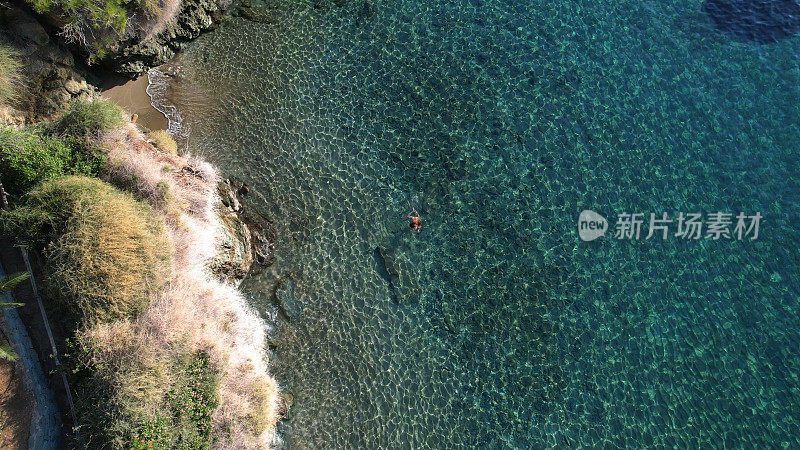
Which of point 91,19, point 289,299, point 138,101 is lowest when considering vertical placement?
point 289,299

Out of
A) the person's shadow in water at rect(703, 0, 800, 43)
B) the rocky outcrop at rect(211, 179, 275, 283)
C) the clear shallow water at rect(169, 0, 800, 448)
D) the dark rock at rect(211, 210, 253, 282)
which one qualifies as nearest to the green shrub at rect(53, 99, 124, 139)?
the clear shallow water at rect(169, 0, 800, 448)

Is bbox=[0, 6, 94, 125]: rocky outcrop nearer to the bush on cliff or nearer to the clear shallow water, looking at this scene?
the bush on cliff

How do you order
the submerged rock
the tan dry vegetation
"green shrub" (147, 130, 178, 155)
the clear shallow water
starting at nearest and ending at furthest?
the tan dry vegetation < the clear shallow water < the submerged rock < "green shrub" (147, 130, 178, 155)

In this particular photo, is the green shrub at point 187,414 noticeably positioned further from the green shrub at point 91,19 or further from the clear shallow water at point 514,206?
the green shrub at point 91,19

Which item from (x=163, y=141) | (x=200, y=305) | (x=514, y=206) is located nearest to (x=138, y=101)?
(x=163, y=141)

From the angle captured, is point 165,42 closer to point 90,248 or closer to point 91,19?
point 91,19

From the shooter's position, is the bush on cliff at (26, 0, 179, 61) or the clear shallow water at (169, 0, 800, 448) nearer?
the clear shallow water at (169, 0, 800, 448)
